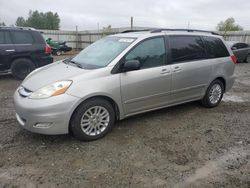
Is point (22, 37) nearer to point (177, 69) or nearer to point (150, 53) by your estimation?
point (150, 53)

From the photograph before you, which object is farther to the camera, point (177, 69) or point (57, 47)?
point (57, 47)

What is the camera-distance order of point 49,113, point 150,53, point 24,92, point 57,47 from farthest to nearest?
point 57,47 < point 150,53 < point 24,92 < point 49,113

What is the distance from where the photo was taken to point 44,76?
3.92 meters

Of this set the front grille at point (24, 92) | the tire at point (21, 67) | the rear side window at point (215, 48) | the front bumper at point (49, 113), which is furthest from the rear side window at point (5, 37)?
the rear side window at point (215, 48)

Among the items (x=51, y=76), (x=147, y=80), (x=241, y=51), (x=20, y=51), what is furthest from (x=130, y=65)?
(x=241, y=51)

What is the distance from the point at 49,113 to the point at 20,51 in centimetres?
564

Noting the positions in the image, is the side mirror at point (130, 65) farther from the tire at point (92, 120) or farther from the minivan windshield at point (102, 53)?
the tire at point (92, 120)

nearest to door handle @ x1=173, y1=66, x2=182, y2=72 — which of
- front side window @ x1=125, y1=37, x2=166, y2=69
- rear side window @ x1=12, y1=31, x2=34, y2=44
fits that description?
front side window @ x1=125, y1=37, x2=166, y2=69

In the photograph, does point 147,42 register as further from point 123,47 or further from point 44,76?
point 44,76

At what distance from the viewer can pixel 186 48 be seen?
15.9 feet

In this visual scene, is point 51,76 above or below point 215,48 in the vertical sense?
below

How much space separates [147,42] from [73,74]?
4.74 ft

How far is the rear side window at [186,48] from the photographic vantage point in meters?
4.62

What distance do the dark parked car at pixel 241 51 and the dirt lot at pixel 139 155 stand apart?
10590 mm
